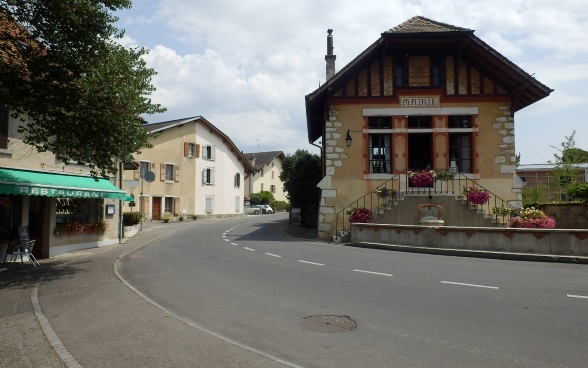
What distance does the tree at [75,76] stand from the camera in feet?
32.0

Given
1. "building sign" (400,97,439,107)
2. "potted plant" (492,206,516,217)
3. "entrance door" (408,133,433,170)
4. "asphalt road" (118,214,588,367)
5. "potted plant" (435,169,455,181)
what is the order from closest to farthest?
"asphalt road" (118,214,588,367) < "potted plant" (492,206,516,217) < "potted plant" (435,169,455,181) < "building sign" (400,97,439,107) < "entrance door" (408,133,433,170)

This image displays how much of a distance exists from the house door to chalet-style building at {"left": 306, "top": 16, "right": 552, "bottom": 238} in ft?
81.3

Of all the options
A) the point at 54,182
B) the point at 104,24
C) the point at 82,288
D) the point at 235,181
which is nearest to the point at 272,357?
the point at 82,288

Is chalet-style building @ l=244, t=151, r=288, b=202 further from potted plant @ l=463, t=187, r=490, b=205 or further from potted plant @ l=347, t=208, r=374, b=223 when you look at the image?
potted plant @ l=463, t=187, r=490, b=205

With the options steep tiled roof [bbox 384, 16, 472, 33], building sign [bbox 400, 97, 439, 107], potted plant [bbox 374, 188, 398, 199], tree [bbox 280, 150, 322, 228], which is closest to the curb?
potted plant [bbox 374, 188, 398, 199]

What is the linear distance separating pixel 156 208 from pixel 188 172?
5089 millimetres

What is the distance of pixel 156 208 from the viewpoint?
41.3 m

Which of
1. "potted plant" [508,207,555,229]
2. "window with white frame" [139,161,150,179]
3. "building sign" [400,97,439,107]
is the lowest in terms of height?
"potted plant" [508,207,555,229]

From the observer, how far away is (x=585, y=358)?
4484mm

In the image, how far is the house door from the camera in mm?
40981

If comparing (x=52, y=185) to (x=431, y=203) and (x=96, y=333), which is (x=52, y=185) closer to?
(x=96, y=333)

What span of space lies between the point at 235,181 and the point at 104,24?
41.1 m

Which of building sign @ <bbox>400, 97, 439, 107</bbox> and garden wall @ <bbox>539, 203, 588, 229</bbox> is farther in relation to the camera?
building sign @ <bbox>400, 97, 439, 107</bbox>

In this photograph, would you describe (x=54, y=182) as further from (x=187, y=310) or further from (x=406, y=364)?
(x=406, y=364)
